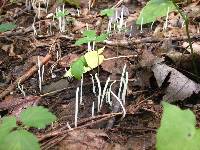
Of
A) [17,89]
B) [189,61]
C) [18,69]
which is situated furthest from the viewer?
[18,69]

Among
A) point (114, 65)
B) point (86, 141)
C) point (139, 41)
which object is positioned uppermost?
point (139, 41)

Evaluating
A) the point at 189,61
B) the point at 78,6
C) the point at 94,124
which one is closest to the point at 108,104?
the point at 94,124

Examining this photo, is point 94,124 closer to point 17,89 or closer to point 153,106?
point 153,106

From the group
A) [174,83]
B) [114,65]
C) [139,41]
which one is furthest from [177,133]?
[139,41]

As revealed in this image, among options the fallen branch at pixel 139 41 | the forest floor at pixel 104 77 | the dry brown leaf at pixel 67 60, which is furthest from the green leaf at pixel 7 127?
the fallen branch at pixel 139 41

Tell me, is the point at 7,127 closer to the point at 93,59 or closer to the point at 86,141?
the point at 86,141

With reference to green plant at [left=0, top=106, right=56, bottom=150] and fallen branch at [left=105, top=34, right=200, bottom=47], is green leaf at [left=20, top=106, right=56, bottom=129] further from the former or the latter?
→ fallen branch at [left=105, top=34, right=200, bottom=47]

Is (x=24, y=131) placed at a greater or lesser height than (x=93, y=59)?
lesser

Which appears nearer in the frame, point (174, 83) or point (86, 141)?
point (86, 141)
